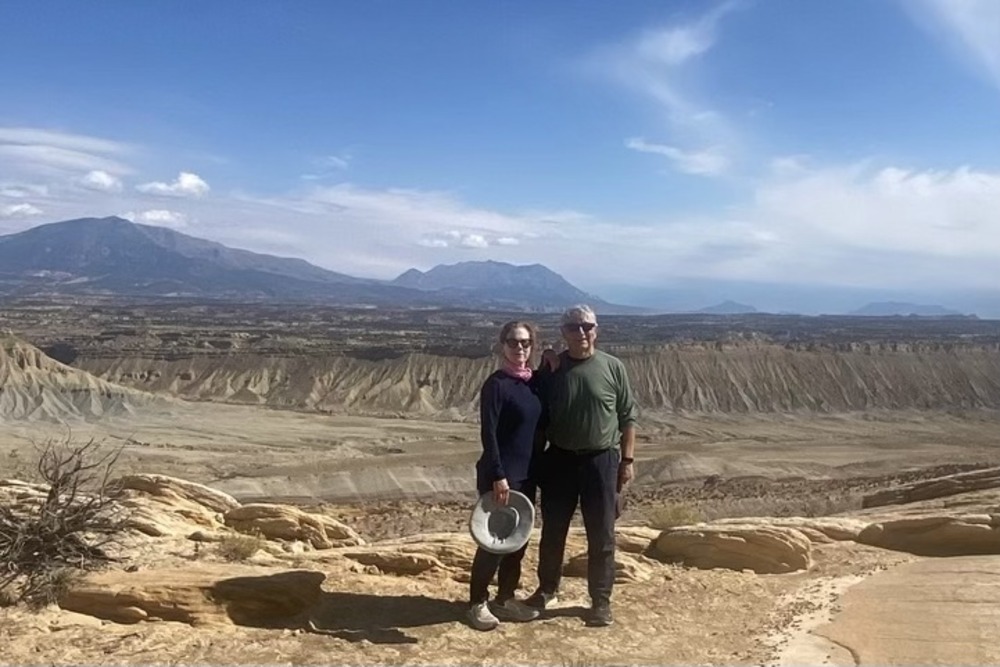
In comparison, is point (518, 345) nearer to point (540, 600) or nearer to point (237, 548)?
point (540, 600)

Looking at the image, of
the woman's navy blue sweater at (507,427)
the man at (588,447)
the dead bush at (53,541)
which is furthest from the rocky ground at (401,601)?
the woman's navy blue sweater at (507,427)

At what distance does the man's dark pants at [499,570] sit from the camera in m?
5.98

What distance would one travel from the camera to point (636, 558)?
8375 mm

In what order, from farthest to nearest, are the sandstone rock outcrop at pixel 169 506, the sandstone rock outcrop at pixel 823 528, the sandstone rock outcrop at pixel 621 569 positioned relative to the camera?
the sandstone rock outcrop at pixel 823 528, the sandstone rock outcrop at pixel 169 506, the sandstone rock outcrop at pixel 621 569

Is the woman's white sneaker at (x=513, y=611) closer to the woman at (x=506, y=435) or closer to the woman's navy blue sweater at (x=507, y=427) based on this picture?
the woman at (x=506, y=435)

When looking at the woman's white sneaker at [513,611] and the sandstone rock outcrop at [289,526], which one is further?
the sandstone rock outcrop at [289,526]

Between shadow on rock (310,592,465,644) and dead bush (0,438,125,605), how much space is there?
6.10 feet

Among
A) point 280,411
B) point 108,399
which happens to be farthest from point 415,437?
point 108,399

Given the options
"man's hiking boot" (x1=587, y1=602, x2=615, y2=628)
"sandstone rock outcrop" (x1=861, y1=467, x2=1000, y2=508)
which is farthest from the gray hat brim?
"sandstone rock outcrop" (x1=861, y1=467, x2=1000, y2=508)

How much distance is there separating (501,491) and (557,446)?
531 millimetres

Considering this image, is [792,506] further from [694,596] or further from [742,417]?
[742,417]

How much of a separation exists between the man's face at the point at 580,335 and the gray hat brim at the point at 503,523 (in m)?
1.03

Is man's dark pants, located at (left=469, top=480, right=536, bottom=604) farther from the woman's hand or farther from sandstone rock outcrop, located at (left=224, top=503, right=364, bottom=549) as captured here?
sandstone rock outcrop, located at (left=224, top=503, right=364, bottom=549)

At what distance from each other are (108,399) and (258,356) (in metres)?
18.4
